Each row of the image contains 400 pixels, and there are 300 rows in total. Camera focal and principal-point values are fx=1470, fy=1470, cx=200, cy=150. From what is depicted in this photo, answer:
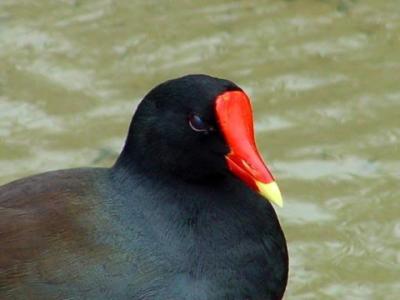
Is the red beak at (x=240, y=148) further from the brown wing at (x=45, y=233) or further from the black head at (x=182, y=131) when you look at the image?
the brown wing at (x=45, y=233)

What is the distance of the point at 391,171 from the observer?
→ 5891 millimetres

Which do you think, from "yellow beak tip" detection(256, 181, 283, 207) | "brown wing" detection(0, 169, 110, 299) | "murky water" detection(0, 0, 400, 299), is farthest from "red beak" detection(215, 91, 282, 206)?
"murky water" detection(0, 0, 400, 299)

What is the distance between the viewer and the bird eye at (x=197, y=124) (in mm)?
4492

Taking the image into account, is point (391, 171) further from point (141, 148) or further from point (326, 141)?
point (141, 148)

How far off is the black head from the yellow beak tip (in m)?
0.16

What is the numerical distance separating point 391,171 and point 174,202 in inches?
60.5

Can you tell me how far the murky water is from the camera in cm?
557

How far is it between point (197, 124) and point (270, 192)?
0.31m

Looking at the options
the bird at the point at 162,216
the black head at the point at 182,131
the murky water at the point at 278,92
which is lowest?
the murky water at the point at 278,92

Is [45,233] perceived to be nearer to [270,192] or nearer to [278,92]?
[270,192]

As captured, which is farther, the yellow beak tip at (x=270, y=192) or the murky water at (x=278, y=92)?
the murky water at (x=278, y=92)

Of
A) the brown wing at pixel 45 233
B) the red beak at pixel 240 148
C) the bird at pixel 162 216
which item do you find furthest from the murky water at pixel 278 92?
the brown wing at pixel 45 233

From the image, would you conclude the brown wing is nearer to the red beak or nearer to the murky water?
the red beak

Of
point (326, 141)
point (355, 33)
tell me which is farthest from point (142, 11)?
point (326, 141)
